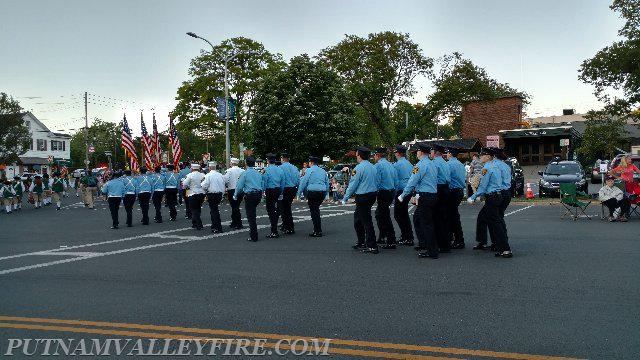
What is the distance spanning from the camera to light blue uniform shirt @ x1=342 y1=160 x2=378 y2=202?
1152 centimetres

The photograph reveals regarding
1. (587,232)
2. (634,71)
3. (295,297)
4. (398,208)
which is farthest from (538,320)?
(634,71)

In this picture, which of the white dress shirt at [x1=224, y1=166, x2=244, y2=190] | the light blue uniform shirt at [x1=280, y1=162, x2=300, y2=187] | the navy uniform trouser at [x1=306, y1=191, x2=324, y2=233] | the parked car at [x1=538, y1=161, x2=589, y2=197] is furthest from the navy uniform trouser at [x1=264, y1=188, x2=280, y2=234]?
the parked car at [x1=538, y1=161, x2=589, y2=197]

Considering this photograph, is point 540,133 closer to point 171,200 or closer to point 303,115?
point 303,115

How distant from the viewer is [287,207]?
50.6 ft

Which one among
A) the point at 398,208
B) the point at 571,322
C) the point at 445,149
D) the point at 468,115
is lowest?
the point at 571,322

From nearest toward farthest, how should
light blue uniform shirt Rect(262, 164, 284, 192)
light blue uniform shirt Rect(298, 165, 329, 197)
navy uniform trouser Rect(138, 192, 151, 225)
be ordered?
light blue uniform shirt Rect(298, 165, 329, 197) → light blue uniform shirt Rect(262, 164, 284, 192) → navy uniform trouser Rect(138, 192, 151, 225)

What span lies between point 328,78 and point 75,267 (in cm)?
3139

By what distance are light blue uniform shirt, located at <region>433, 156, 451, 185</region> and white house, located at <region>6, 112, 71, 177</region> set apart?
248 feet

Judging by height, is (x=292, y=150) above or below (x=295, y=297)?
above

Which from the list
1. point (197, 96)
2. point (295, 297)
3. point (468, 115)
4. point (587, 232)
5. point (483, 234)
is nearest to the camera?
point (295, 297)

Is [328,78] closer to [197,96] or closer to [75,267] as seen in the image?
[197,96]

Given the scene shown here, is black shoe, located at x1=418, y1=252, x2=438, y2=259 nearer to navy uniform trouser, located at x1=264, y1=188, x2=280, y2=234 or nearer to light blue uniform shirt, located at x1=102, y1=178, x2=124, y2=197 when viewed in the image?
navy uniform trouser, located at x1=264, y1=188, x2=280, y2=234

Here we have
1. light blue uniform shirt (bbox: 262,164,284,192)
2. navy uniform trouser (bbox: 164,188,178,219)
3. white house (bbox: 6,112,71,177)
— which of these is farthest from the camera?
white house (bbox: 6,112,71,177)

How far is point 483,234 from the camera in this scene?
37.1ft
